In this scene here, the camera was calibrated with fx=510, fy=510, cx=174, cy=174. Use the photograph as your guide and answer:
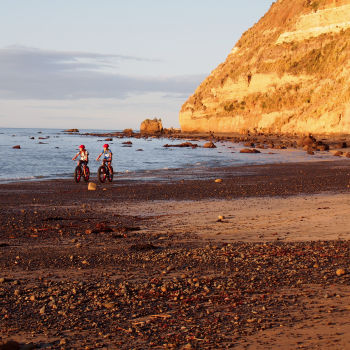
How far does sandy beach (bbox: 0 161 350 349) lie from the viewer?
16.7 ft

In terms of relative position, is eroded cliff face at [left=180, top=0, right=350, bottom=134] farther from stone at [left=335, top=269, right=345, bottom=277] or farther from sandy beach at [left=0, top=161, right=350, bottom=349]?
stone at [left=335, top=269, right=345, bottom=277]

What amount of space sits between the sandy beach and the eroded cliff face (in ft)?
197

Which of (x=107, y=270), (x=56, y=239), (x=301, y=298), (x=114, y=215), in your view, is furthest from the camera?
(x=114, y=215)

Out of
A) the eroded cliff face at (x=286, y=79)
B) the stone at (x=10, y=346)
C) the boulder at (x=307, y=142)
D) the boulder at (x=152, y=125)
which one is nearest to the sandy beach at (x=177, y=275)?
the stone at (x=10, y=346)

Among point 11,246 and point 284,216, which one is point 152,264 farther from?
point 284,216

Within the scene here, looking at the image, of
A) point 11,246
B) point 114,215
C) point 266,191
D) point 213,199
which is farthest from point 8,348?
point 266,191

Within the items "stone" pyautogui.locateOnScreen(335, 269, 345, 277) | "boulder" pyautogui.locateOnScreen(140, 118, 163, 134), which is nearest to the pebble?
"stone" pyautogui.locateOnScreen(335, 269, 345, 277)

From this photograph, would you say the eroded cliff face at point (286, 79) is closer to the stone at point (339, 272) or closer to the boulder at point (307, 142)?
the boulder at point (307, 142)

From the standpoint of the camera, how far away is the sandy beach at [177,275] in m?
5.08

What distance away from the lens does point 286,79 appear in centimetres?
8862

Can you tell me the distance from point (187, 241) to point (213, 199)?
6.44 m

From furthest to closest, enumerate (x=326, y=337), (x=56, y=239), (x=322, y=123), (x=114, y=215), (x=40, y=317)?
1. (x=322, y=123)
2. (x=114, y=215)
3. (x=56, y=239)
4. (x=40, y=317)
5. (x=326, y=337)

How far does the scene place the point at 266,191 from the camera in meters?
17.9

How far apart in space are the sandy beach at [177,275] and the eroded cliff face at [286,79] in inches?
2362
